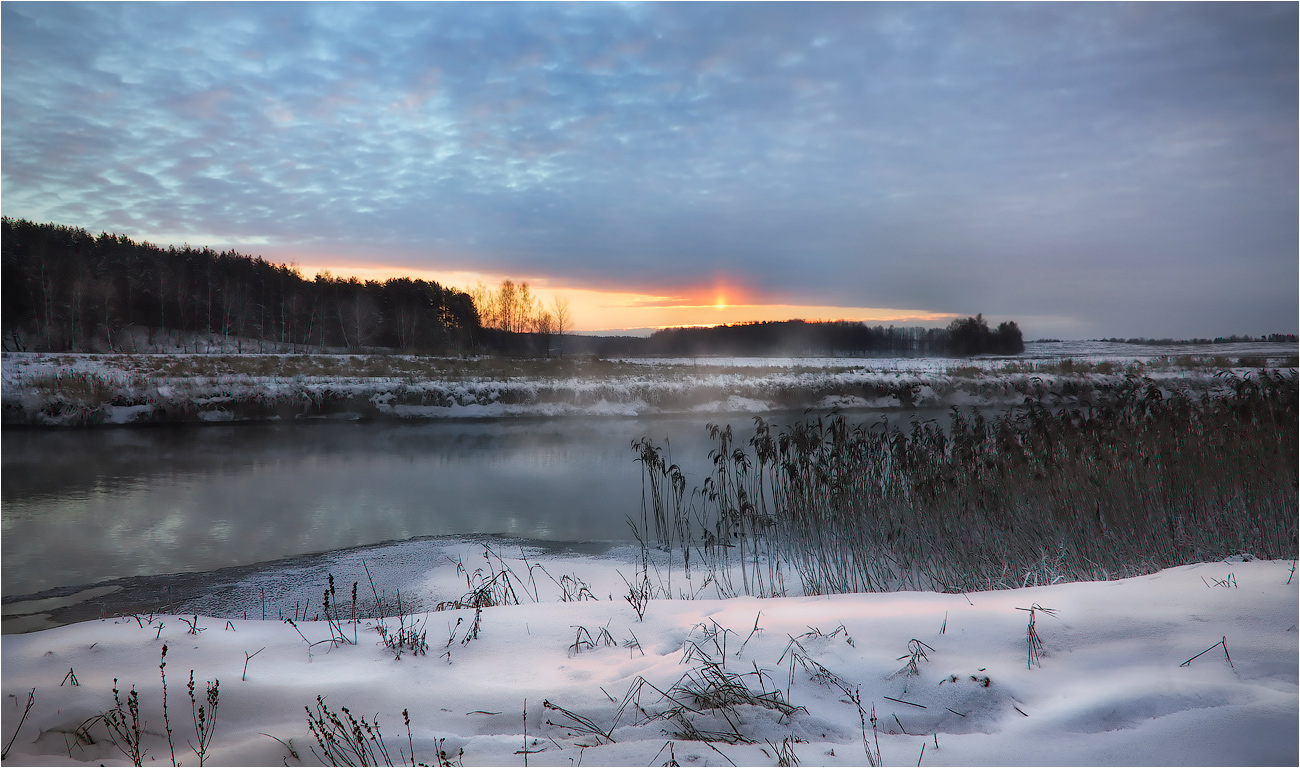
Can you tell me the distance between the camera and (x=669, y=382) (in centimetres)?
2620

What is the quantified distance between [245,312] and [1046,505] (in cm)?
6185

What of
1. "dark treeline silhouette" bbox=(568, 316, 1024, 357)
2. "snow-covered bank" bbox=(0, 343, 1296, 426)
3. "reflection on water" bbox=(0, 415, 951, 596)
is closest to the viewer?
"reflection on water" bbox=(0, 415, 951, 596)

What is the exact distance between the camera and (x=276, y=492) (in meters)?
9.81

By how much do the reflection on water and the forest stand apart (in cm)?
3582

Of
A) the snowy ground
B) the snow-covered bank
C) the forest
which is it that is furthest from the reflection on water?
the forest

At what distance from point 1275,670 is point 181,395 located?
2248 cm

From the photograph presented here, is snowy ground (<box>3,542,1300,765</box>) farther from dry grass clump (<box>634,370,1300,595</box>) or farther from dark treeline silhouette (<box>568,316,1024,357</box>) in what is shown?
dark treeline silhouette (<box>568,316,1024,357</box>)

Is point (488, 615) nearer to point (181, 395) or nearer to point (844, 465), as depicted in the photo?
point (844, 465)

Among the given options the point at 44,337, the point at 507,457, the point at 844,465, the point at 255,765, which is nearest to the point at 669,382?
the point at 507,457

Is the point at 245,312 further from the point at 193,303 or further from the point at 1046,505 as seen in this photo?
the point at 1046,505

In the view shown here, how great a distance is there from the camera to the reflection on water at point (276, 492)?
6965 mm

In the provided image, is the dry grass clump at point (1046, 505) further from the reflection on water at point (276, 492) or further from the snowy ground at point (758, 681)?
the reflection on water at point (276, 492)

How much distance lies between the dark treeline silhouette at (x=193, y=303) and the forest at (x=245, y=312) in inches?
4.2

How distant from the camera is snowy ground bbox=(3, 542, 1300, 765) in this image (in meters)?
2.21
